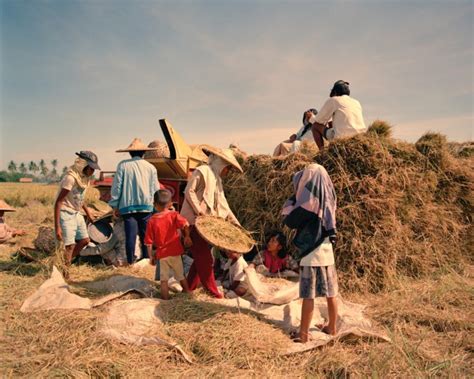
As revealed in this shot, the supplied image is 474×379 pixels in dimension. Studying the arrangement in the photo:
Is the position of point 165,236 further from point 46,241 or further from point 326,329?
point 46,241

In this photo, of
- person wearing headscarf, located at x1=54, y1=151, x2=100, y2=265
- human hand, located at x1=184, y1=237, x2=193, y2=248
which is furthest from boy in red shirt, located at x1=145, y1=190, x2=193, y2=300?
person wearing headscarf, located at x1=54, y1=151, x2=100, y2=265

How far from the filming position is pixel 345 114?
218 inches

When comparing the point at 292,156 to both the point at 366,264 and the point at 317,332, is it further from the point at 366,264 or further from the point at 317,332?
the point at 317,332

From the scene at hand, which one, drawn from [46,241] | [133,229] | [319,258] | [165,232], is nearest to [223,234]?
[165,232]

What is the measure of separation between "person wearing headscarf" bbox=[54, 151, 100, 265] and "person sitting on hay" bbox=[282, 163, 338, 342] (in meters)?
3.51

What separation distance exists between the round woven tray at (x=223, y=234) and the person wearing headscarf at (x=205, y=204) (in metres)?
0.24

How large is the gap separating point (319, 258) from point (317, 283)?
25 centimetres

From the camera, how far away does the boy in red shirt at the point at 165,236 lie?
4.27 meters

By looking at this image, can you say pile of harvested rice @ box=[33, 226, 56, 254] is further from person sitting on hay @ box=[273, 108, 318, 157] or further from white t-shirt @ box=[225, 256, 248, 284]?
person sitting on hay @ box=[273, 108, 318, 157]

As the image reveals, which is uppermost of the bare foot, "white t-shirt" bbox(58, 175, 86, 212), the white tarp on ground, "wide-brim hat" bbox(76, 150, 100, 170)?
"wide-brim hat" bbox(76, 150, 100, 170)

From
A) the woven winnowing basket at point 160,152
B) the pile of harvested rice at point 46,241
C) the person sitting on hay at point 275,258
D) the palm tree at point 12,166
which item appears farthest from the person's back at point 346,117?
the palm tree at point 12,166

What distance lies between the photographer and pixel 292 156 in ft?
18.3

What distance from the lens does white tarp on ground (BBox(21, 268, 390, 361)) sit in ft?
10.6

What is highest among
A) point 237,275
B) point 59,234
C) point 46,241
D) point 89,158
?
point 89,158
